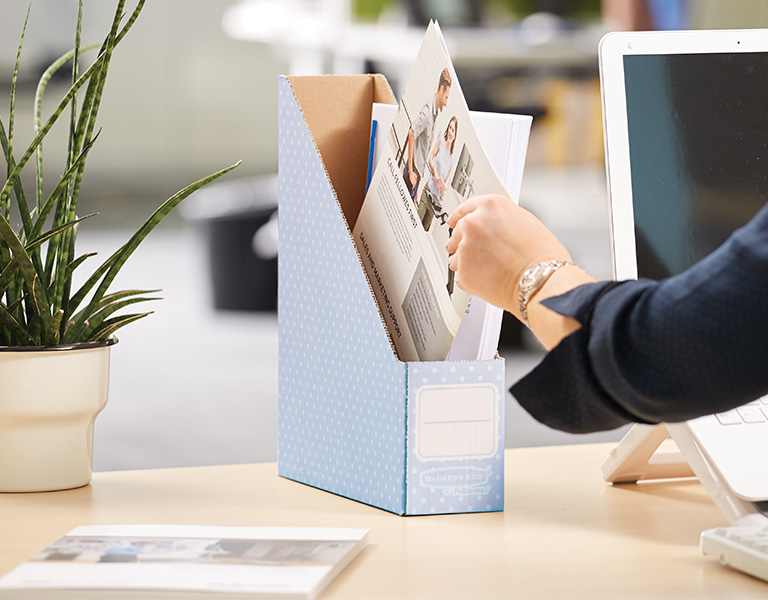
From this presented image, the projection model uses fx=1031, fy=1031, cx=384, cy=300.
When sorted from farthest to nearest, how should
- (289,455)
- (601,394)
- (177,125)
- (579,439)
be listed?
(177,125)
(579,439)
(289,455)
(601,394)

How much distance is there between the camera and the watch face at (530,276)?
532 millimetres

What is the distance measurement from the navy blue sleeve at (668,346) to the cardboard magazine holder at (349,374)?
14 centimetres

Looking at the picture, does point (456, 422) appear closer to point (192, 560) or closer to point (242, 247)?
point (192, 560)

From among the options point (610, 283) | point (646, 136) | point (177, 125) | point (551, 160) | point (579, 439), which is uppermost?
point (177, 125)

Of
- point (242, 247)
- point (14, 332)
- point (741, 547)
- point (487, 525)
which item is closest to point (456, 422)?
point (487, 525)

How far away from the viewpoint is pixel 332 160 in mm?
768

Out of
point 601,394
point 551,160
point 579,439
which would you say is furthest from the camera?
point 551,160

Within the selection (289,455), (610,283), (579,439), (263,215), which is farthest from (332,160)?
(263,215)

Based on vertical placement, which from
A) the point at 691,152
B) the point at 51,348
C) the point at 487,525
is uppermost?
the point at 691,152

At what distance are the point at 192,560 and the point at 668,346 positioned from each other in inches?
10.0

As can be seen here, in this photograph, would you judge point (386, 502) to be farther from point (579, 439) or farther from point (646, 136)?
point (579, 439)

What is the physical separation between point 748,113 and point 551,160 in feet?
8.63

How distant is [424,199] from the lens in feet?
2.08

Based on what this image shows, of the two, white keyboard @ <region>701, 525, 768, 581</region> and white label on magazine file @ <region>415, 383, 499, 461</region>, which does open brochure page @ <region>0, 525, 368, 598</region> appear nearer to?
white label on magazine file @ <region>415, 383, 499, 461</region>
